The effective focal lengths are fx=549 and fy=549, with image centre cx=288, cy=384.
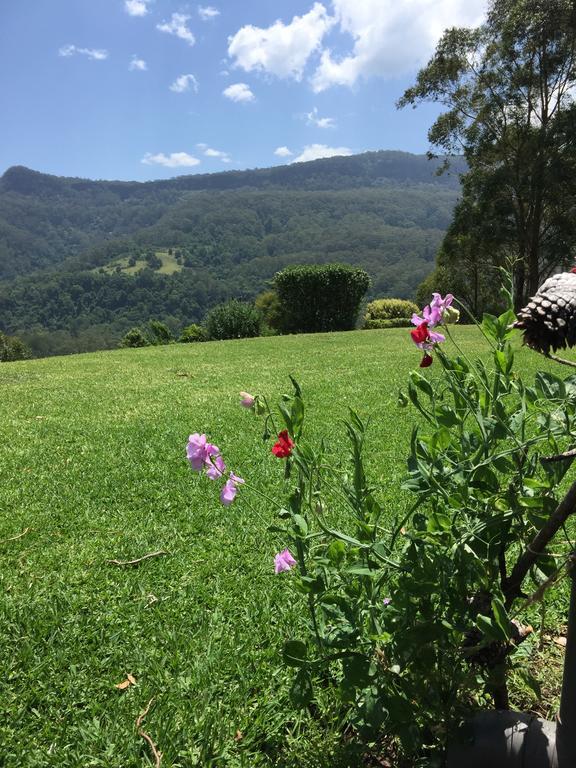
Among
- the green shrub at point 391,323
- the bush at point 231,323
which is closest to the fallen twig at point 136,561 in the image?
the bush at point 231,323

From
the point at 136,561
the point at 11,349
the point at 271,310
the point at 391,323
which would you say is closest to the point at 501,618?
the point at 136,561

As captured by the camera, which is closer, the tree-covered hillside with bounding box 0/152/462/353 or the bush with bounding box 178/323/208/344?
the bush with bounding box 178/323/208/344

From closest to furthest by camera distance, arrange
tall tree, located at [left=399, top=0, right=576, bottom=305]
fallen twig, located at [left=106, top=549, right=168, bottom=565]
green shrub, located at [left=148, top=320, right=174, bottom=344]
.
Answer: fallen twig, located at [left=106, top=549, right=168, bottom=565], tall tree, located at [left=399, top=0, right=576, bottom=305], green shrub, located at [left=148, top=320, right=174, bottom=344]

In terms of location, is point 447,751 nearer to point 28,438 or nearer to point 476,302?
point 28,438

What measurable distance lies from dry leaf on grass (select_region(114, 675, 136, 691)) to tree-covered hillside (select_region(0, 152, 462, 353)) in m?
57.5

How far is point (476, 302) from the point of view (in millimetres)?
21766

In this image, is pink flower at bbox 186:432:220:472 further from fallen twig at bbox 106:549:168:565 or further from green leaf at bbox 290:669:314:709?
fallen twig at bbox 106:549:168:565

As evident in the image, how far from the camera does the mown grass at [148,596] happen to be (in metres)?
1.48

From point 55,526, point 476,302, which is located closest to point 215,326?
point 476,302

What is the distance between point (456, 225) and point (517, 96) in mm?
4182

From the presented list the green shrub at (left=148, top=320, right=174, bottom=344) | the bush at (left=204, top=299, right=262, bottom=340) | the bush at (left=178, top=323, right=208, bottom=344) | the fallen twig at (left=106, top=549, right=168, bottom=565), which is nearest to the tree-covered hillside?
the green shrub at (left=148, top=320, right=174, bottom=344)

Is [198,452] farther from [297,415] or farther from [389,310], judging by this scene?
[389,310]

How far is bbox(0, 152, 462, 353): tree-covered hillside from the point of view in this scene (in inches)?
3369

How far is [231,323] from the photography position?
16.1 m
